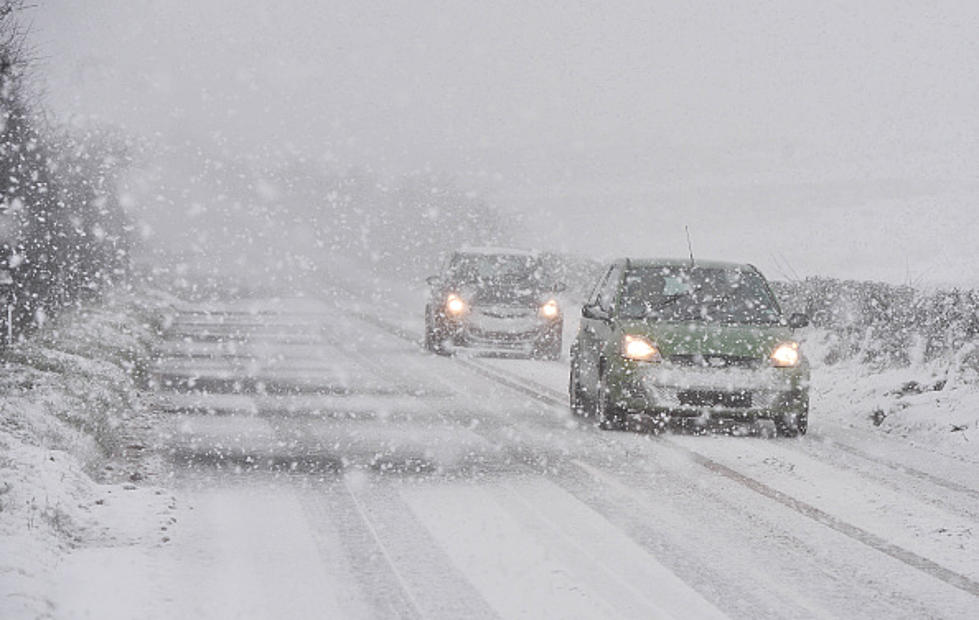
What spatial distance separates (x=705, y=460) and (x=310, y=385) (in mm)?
7303

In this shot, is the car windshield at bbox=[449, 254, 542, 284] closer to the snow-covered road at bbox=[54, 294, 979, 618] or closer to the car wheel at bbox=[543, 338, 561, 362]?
the car wheel at bbox=[543, 338, 561, 362]

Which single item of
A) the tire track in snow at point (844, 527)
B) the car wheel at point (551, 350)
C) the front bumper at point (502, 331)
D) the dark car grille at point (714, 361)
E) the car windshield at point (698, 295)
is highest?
the car windshield at point (698, 295)

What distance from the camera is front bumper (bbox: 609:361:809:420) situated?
37.7ft

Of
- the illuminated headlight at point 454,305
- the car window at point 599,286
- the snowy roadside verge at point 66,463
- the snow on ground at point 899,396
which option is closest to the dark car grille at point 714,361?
the snow on ground at point 899,396

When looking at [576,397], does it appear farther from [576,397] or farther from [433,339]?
[433,339]

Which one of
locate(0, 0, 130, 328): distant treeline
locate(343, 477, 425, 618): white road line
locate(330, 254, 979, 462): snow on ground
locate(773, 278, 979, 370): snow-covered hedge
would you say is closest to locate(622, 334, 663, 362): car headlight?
locate(330, 254, 979, 462): snow on ground

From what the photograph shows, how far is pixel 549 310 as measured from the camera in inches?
838

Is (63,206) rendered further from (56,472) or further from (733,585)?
(733,585)

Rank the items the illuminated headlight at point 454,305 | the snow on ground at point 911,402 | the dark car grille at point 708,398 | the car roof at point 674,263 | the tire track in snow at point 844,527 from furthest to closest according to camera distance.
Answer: the illuminated headlight at point 454,305 < the car roof at point 674,263 < the snow on ground at point 911,402 < the dark car grille at point 708,398 < the tire track in snow at point 844,527

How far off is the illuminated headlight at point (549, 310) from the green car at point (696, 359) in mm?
8371

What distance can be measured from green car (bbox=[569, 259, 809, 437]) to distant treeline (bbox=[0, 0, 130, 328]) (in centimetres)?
731

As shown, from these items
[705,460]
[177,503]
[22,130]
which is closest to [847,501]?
[705,460]

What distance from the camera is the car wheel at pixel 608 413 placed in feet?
38.7

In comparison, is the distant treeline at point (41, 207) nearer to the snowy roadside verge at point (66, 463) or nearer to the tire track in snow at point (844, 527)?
the snowy roadside verge at point (66, 463)
